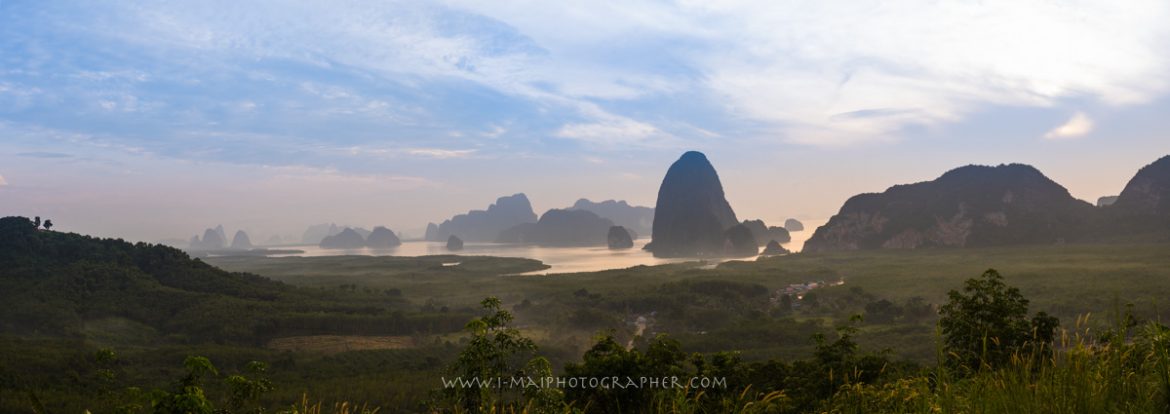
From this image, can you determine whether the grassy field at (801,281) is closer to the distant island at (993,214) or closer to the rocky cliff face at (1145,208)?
the distant island at (993,214)

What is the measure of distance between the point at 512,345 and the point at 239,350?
34671mm

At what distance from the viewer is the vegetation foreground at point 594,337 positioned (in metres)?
6.57

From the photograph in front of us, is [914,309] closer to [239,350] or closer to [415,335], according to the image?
[415,335]

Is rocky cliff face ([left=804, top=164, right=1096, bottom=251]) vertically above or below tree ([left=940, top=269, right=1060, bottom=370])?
above

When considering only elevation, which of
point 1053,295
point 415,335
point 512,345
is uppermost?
point 512,345

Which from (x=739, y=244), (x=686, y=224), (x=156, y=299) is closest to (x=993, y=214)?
(x=739, y=244)

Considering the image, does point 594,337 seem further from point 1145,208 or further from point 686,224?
point 686,224

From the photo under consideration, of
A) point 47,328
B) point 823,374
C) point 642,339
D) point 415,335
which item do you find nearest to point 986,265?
point 642,339

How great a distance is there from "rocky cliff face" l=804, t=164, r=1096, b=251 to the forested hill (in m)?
91.5

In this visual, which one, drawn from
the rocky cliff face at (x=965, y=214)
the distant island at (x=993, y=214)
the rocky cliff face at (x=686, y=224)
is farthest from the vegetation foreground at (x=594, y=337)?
the rocky cliff face at (x=686, y=224)

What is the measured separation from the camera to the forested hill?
44.3 meters

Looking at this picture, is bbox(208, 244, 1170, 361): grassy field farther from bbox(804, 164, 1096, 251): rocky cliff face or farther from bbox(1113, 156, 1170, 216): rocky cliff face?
bbox(1113, 156, 1170, 216): rocky cliff face

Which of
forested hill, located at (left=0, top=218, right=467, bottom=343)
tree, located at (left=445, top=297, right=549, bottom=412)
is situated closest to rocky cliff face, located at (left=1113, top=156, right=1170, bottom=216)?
forested hill, located at (left=0, top=218, right=467, bottom=343)

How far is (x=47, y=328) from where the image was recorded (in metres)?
42.6
